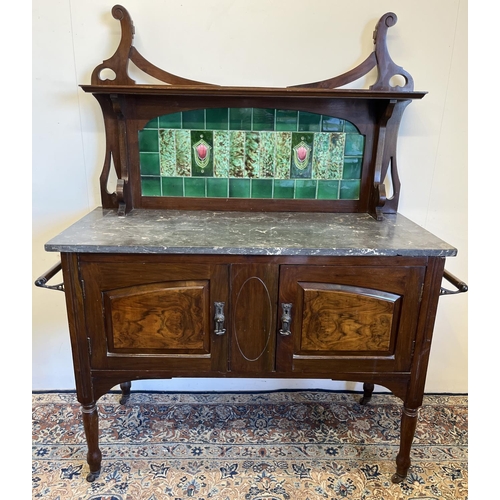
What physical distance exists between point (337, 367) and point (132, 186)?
3.51ft

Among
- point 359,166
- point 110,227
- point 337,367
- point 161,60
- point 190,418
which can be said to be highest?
point 161,60

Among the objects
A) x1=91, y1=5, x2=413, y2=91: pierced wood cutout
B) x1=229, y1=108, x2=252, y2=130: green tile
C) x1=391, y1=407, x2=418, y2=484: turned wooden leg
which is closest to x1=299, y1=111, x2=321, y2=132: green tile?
x1=91, y1=5, x2=413, y2=91: pierced wood cutout

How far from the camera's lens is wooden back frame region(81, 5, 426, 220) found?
1464mm

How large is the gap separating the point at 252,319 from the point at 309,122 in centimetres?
84

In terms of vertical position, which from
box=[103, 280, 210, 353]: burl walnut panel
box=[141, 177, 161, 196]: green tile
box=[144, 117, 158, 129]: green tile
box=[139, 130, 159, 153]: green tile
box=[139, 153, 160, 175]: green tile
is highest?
box=[144, 117, 158, 129]: green tile

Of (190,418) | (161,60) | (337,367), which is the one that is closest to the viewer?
(337,367)

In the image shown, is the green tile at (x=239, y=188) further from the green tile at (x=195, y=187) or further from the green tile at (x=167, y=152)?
the green tile at (x=167, y=152)

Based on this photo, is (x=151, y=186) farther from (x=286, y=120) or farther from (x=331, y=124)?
(x=331, y=124)

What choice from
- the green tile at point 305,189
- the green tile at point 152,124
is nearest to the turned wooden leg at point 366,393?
the green tile at point 305,189

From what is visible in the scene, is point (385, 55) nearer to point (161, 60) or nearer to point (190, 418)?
point (161, 60)

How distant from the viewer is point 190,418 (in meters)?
1.74

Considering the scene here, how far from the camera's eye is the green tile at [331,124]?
156cm

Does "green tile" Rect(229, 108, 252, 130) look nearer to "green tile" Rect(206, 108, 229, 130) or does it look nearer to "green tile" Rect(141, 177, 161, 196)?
"green tile" Rect(206, 108, 229, 130)
